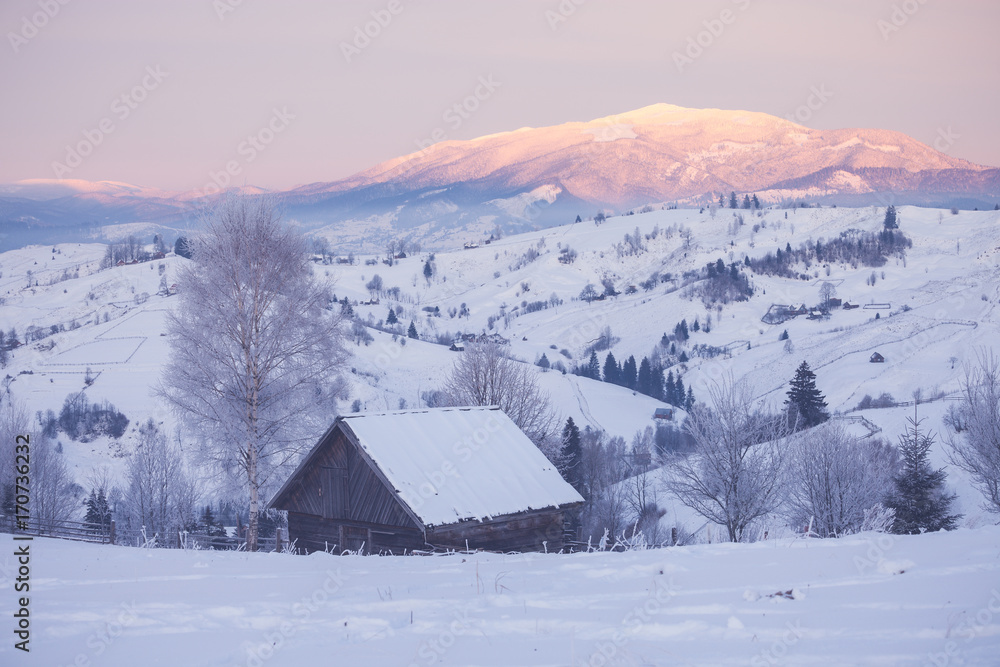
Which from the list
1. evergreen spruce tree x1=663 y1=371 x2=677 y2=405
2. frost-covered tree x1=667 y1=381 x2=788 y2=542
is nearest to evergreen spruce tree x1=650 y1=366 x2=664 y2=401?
evergreen spruce tree x1=663 y1=371 x2=677 y2=405

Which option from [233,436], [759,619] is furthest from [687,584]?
[233,436]

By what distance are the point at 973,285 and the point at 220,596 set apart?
153 m

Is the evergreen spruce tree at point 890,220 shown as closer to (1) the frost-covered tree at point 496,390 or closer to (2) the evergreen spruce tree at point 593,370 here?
(2) the evergreen spruce tree at point 593,370

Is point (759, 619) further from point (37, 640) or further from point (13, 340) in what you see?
point (13, 340)

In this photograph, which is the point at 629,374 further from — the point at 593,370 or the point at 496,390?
the point at 496,390

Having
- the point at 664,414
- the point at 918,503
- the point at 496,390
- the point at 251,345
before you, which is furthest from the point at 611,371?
the point at 251,345

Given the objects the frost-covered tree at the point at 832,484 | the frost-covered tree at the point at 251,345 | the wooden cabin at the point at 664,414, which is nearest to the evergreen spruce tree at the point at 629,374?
the wooden cabin at the point at 664,414

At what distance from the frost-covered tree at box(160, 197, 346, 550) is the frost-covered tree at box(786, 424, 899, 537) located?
19862mm

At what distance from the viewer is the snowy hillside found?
8269cm

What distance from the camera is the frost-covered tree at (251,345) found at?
19.9 metres

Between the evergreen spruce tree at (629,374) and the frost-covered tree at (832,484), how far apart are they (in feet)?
292

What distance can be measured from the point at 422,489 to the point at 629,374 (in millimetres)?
110274

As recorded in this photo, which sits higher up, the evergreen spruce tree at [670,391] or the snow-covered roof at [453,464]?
the evergreen spruce tree at [670,391]

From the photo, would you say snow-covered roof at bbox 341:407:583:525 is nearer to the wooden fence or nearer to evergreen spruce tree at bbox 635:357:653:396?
the wooden fence
